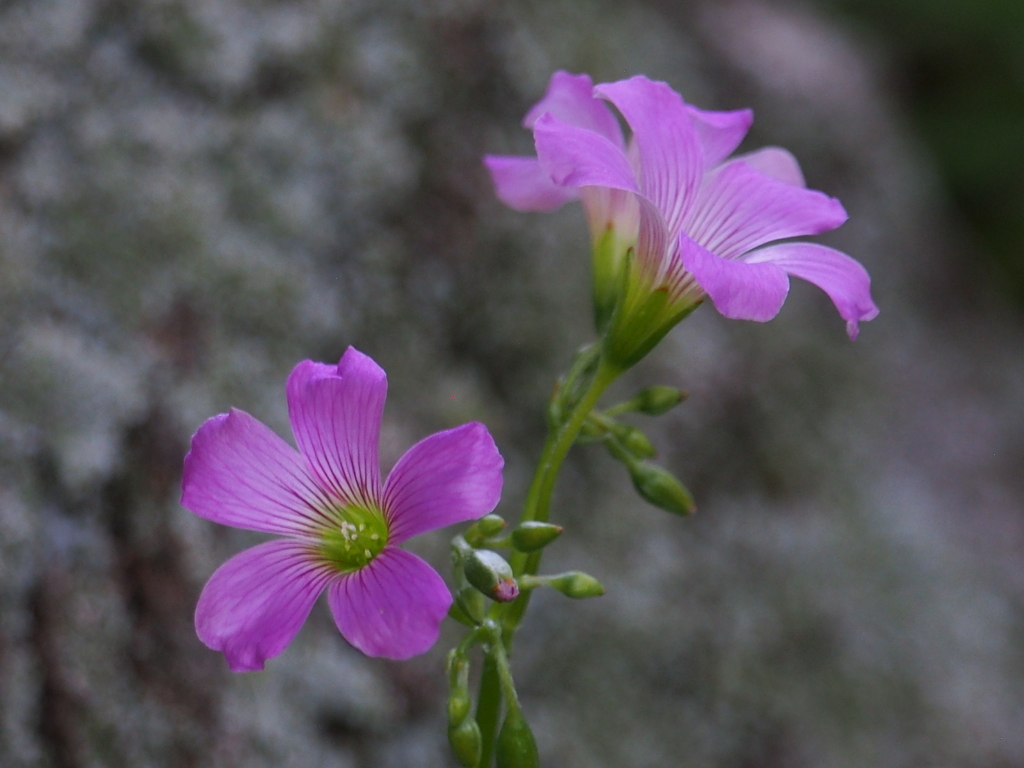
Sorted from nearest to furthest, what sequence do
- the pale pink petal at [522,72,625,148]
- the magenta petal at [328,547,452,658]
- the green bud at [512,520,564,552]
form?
the magenta petal at [328,547,452,658]
the green bud at [512,520,564,552]
the pale pink petal at [522,72,625,148]

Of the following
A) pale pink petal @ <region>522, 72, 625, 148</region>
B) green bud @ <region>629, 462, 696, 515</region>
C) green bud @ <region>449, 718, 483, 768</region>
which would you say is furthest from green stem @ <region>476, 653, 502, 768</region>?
pale pink petal @ <region>522, 72, 625, 148</region>

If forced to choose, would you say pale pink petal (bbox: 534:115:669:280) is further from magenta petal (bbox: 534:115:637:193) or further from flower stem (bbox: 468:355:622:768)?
flower stem (bbox: 468:355:622:768)

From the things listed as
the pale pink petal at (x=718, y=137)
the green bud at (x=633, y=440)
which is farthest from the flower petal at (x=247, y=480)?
the pale pink petal at (x=718, y=137)

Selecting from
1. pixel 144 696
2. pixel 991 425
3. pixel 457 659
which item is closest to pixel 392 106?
pixel 144 696

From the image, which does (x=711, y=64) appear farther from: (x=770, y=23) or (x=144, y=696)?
(x=144, y=696)

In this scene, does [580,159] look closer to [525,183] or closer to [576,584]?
[525,183]

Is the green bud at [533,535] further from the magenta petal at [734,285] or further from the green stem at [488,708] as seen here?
the magenta petal at [734,285]
